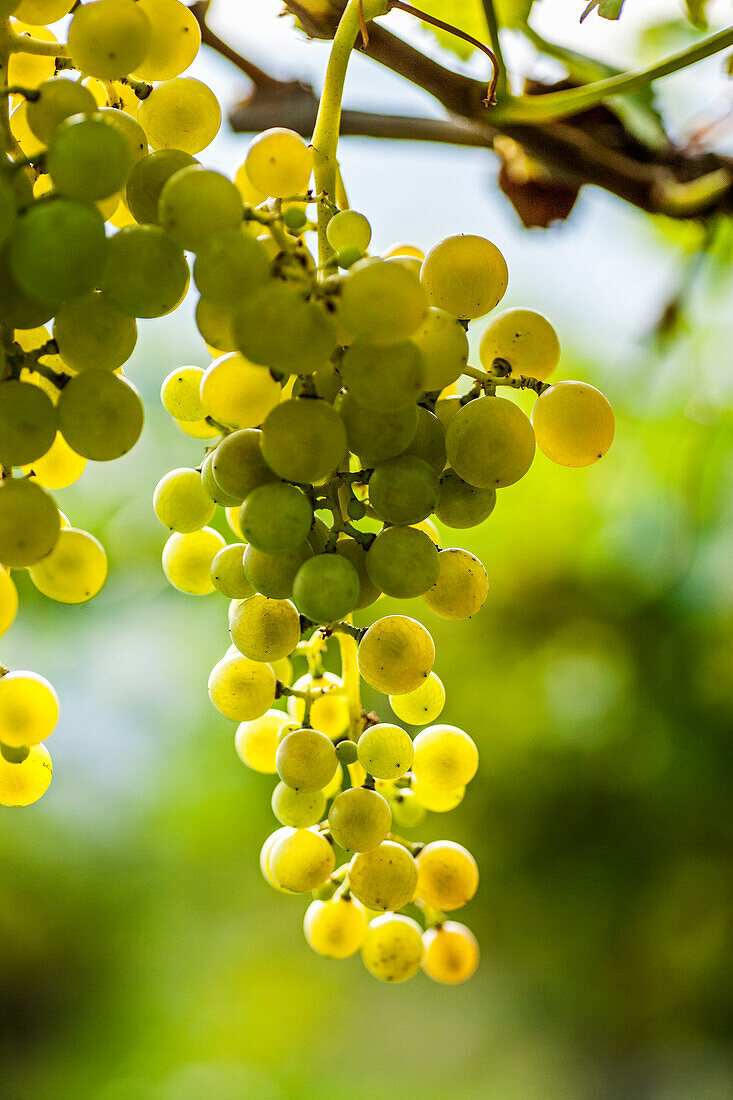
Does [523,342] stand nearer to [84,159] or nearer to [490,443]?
[490,443]

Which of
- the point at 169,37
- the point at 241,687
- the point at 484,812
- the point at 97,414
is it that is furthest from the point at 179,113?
the point at 484,812

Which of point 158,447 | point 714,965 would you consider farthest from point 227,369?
point 714,965

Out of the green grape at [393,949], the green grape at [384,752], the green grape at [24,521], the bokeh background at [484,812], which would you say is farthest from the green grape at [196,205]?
the bokeh background at [484,812]

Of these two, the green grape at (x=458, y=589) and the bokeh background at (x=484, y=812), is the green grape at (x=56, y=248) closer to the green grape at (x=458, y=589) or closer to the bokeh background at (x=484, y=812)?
the green grape at (x=458, y=589)

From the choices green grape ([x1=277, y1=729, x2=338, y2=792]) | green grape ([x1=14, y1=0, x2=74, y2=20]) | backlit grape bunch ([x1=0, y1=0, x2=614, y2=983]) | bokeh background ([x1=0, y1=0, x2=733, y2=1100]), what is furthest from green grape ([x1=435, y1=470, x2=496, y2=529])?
bokeh background ([x1=0, y1=0, x2=733, y2=1100])

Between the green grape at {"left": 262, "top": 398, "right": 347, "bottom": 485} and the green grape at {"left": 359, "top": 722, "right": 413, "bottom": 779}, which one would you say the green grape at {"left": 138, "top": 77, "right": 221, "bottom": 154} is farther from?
the green grape at {"left": 359, "top": 722, "right": 413, "bottom": 779}

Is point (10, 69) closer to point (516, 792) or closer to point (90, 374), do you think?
point (90, 374)
